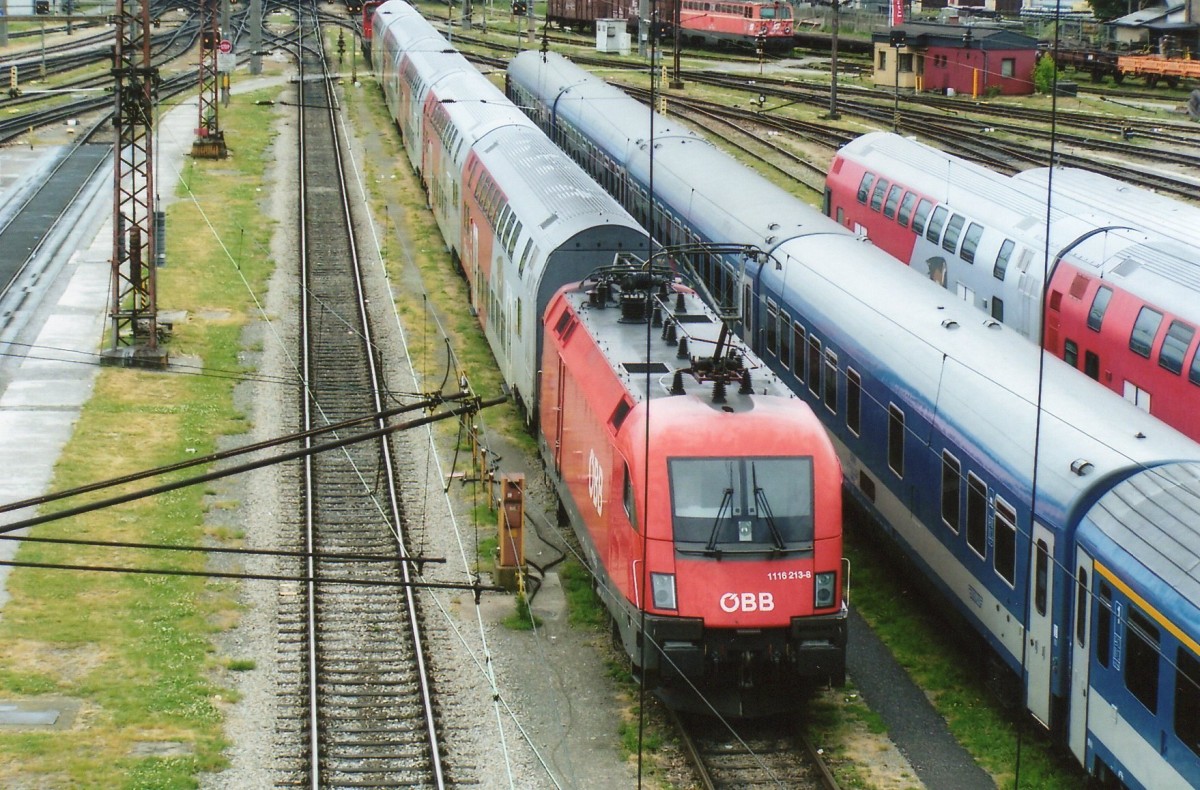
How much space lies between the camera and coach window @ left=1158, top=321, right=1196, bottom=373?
21.3 meters

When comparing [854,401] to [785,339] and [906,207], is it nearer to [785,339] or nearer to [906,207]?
[785,339]

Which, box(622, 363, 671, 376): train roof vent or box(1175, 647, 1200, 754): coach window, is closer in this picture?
box(1175, 647, 1200, 754): coach window

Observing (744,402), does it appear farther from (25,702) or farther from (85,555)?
(85,555)

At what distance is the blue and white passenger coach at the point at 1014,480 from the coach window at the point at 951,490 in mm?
33

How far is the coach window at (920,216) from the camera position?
31.6 metres

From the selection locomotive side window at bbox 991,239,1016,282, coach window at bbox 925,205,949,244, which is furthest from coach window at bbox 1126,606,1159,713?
coach window at bbox 925,205,949,244

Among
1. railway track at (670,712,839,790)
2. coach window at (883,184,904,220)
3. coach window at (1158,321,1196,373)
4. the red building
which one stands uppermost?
the red building

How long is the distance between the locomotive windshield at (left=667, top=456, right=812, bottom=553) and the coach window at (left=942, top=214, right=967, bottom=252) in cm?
1391

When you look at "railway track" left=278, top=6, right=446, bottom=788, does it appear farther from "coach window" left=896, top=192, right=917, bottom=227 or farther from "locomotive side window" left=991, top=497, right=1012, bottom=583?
"coach window" left=896, top=192, right=917, bottom=227

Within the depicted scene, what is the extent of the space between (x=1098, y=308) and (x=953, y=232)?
6357mm

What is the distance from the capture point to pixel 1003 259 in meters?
27.8

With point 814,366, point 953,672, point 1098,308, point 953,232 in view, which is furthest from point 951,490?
point 953,232

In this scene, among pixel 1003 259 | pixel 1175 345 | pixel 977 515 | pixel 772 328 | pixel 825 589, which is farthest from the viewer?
pixel 1003 259

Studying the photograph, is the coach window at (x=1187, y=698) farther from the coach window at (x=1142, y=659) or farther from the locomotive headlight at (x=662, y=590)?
the locomotive headlight at (x=662, y=590)
